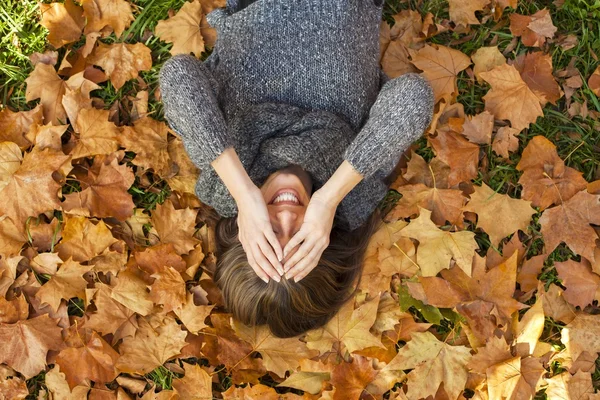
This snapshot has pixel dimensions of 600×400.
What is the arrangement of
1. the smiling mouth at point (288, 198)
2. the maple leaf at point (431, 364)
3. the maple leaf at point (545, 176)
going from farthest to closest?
the maple leaf at point (545, 176) → the maple leaf at point (431, 364) → the smiling mouth at point (288, 198)

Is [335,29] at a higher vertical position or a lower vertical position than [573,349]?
higher

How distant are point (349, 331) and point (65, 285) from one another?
1.25 m

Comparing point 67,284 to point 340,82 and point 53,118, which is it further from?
point 340,82

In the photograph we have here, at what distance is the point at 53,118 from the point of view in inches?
104

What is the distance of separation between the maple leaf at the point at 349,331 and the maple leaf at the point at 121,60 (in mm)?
1448

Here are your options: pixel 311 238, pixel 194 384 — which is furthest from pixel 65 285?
pixel 311 238

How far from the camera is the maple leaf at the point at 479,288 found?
2375mm

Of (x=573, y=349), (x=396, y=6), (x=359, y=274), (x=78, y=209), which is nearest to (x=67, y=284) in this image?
(x=78, y=209)

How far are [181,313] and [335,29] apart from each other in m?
1.34

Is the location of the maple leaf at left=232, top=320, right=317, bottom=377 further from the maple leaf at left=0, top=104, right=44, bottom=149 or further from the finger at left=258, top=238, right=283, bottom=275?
the maple leaf at left=0, top=104, right=44, bottom=149

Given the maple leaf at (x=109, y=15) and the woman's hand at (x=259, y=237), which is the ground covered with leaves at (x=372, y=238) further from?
the woman's hand at (x=259, y=237)

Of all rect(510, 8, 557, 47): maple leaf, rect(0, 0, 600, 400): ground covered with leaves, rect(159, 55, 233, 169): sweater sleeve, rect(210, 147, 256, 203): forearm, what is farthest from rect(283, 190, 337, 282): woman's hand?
rect(510, 8, 557, 47): maple leaf

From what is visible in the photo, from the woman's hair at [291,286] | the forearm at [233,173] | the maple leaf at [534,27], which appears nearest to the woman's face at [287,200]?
the forearm at [233,173]

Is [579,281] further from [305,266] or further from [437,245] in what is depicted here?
[305,266]
